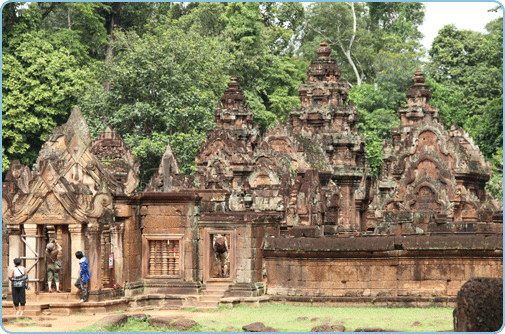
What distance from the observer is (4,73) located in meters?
41.6

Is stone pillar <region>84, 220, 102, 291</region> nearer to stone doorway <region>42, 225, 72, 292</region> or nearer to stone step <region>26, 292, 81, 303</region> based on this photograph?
stone step <region>26, 292, 81, 303</region>

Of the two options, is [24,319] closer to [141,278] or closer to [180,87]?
[141,278]

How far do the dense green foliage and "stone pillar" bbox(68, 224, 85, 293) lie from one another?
21.6 meters

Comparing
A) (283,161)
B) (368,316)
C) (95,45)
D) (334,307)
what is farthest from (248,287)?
(95,45)

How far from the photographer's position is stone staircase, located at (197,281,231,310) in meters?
19.6

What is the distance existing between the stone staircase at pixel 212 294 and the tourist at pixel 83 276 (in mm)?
2392

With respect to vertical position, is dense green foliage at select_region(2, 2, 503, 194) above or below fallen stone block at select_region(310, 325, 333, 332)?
above

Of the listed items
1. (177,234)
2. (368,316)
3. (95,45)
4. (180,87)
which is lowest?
(368,316)

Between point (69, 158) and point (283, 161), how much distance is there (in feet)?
50.2

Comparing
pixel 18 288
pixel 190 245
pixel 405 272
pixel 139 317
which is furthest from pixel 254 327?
pixel 18 288

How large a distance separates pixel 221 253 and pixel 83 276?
335cm

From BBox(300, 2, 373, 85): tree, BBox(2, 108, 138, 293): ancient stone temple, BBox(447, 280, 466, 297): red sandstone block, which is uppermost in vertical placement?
BBox(300, 2, 373, 85): tree

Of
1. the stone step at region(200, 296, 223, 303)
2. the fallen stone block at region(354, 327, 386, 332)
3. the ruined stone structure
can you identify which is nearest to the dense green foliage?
the ruined stone structure

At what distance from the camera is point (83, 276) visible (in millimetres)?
18531
